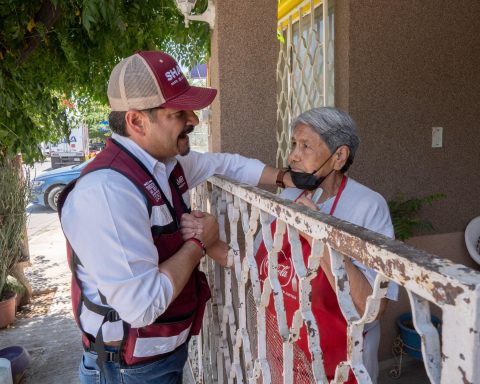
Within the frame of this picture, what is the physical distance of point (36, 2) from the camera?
345cm

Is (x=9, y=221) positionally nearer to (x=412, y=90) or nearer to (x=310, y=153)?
(x=310, y=153)

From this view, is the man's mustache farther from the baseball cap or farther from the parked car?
the parked car

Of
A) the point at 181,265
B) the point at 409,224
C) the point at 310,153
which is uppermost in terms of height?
the point at 310,153

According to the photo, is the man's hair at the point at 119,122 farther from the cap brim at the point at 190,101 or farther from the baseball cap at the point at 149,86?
the cap brim at the point at 190,101

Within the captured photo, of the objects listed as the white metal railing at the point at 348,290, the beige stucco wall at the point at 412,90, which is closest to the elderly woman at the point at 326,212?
the white metal railing at the point at 348,290

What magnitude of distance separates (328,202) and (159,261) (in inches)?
29.9

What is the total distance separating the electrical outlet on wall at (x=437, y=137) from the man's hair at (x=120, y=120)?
8.87ft

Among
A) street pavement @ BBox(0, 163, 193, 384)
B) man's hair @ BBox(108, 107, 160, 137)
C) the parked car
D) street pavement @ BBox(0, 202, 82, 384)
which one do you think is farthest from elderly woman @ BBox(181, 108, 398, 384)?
the parked car

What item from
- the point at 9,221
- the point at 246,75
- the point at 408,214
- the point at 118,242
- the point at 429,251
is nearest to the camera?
the point at 118,242

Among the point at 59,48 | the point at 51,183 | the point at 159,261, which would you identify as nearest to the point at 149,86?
the point at 159,261

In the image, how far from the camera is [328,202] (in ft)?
5.94

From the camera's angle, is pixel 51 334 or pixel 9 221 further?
pixel 9 221

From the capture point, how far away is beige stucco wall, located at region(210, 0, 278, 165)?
262 cm

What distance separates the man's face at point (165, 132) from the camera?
1.55 metres
